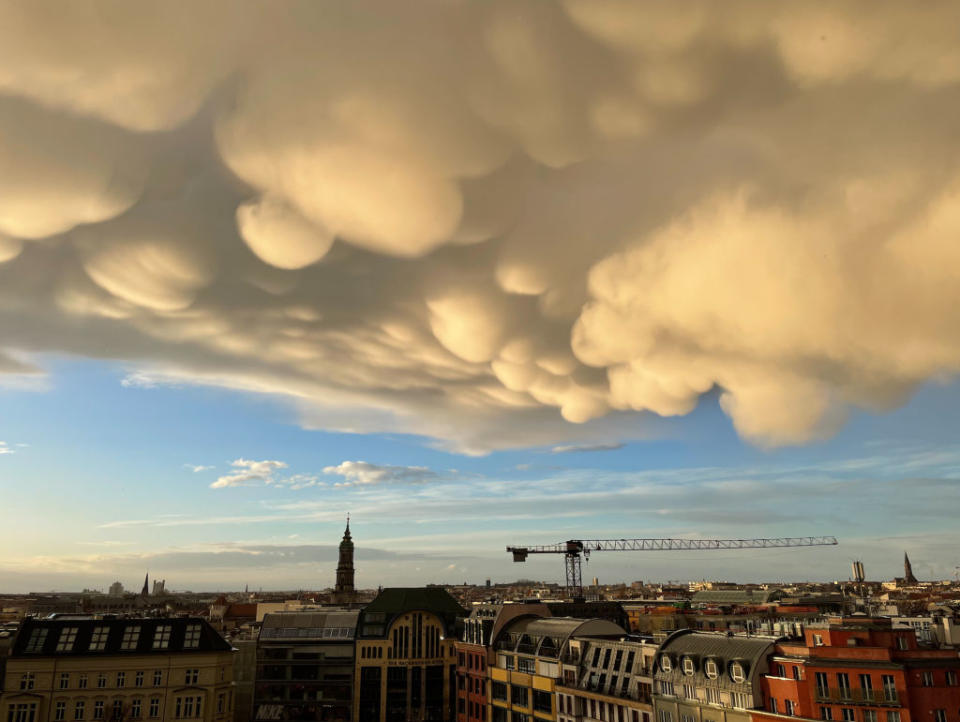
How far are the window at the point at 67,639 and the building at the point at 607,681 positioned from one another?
70.0 m

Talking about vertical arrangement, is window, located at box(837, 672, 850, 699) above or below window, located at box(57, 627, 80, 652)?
below

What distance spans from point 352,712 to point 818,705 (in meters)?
88.1

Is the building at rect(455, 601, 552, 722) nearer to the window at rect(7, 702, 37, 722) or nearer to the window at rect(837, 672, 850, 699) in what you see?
the window at rect(837, 672, 850, 699)

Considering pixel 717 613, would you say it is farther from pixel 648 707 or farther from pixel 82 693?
pixel 82 693

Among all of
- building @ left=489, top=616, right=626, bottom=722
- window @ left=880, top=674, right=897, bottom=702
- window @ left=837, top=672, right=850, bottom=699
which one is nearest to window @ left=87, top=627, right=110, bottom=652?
building @ left=489, top=616, right=626, bottom=722

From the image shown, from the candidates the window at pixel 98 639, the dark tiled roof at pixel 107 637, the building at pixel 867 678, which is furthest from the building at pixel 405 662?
the building at pixel 867 678

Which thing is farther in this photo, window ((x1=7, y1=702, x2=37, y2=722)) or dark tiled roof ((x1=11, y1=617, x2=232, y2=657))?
dark tiled roof ((x1=11, y1=617, x2=232, y2=657))

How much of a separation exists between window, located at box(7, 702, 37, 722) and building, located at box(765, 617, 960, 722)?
308ft

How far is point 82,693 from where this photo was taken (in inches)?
3787

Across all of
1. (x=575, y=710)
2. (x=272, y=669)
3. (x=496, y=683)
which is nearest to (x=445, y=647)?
(x=496, y=683)

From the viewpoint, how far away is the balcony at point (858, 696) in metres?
63.9

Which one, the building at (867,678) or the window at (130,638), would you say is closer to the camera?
the building at (867,678)

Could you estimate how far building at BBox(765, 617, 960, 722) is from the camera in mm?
63594

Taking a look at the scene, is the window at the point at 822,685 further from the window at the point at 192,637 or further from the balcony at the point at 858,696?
the window at the point at 192,637
